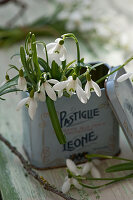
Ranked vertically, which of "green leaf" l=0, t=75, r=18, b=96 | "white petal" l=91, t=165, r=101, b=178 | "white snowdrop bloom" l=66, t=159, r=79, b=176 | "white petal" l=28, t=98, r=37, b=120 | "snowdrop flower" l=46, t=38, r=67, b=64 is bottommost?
"white petal" l=91, t=165, r=101, b=178

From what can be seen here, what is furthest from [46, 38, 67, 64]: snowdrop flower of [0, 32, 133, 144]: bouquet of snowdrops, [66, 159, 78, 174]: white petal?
[66, 159, 78, 174]: white petal

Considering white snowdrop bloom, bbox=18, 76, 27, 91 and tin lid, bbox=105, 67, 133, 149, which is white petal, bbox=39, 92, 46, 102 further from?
tin lid, bbox=105, 67, 133, 149

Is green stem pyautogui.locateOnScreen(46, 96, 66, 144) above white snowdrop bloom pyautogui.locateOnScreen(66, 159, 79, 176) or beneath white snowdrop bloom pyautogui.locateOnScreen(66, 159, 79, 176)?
above

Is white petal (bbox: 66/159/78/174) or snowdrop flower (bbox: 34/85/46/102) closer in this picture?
snowdrop flower (bbox: 34/85/46/102)

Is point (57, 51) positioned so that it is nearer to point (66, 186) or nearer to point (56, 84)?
point (56, 84)

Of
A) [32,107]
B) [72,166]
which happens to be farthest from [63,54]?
[72,166]

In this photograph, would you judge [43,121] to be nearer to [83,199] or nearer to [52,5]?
[83,199]
